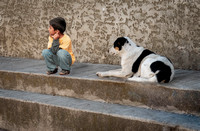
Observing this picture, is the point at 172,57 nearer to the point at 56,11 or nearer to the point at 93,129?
the point at 93,129

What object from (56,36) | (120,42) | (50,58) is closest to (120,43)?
(120,42)

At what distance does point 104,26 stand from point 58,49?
123cm

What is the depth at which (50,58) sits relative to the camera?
358 cm

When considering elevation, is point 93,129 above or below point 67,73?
below

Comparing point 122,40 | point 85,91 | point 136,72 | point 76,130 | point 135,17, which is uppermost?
point 135,17

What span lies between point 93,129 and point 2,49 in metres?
3.66

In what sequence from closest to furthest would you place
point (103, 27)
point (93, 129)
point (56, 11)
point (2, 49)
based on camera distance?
1. point (93, 129)
2. point (103, 27)
3. point (56, 11)
4. point (2, 49)

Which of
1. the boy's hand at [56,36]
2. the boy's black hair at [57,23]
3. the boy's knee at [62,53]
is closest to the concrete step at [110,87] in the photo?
the boy's knee at [62,53]

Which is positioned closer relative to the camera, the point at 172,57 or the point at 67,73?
the point at 67,73

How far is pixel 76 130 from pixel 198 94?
4.96ft

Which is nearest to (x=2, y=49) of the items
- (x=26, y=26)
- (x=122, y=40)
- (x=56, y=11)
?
(x=26, y=26)

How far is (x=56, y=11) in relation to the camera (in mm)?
4867

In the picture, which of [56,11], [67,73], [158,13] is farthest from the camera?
[56,11]

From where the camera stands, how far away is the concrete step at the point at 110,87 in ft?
9.22
